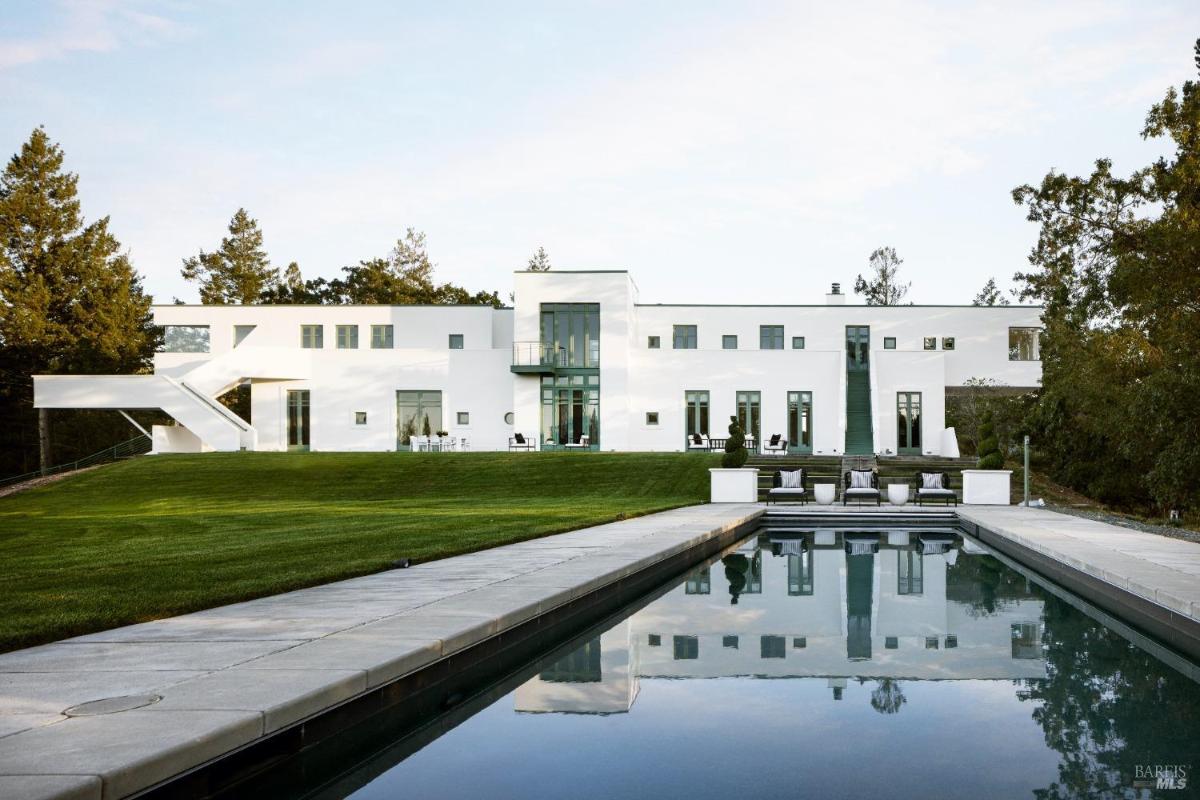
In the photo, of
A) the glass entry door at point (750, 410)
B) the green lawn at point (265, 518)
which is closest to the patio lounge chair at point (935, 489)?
the green lawn at point (265, 518)

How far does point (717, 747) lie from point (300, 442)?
32.0 m

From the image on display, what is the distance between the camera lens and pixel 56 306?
149ft

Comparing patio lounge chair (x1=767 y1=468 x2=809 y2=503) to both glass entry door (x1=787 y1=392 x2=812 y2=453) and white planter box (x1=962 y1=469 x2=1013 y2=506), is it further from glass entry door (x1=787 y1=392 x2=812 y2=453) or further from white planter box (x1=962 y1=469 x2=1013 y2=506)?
glass entry door (x1=787 y1=392 x2=812 y2=453)

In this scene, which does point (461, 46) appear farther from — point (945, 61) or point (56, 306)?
point (56, 306)

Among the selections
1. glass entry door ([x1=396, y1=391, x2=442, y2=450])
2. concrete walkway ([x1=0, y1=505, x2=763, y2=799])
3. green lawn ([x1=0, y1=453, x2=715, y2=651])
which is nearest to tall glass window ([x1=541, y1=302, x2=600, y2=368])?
glass entry door ([x1=396, y1=391, x2=442, y2=450])

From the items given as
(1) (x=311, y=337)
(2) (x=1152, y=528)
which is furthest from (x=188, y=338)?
(2) (x=1152, y=528)

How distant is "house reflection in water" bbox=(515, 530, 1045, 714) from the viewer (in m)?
5.99

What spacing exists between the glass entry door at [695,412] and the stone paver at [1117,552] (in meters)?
16.5

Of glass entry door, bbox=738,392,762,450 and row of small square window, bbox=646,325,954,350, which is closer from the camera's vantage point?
glass entry door, bbox=738,392,762,450

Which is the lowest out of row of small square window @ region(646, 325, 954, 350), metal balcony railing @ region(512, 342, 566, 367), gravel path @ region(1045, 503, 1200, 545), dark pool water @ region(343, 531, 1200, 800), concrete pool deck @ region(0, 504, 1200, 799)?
gravel path @ region(1045, 503, 1200, 545)

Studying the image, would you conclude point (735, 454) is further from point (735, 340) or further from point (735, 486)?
point (735, 340)

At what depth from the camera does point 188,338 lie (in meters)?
36.2

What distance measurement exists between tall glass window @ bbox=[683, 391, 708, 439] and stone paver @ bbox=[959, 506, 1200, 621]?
16467 mm

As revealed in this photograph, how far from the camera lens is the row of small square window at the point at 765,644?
6.64 meters
